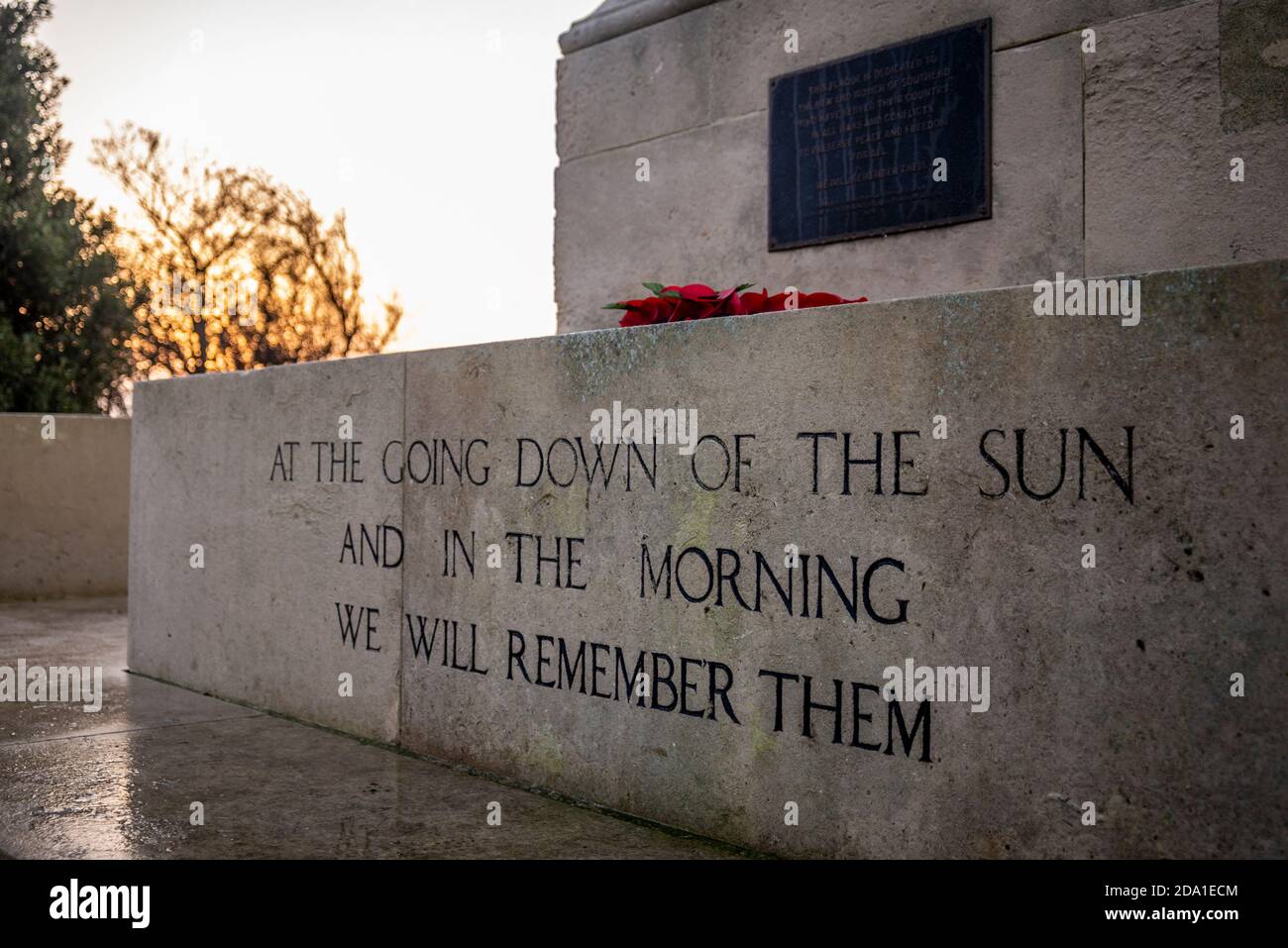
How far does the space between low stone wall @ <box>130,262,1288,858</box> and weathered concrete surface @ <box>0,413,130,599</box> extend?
19.0 ft

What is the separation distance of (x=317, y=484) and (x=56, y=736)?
4.67ft

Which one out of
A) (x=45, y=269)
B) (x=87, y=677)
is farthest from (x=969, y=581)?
(x=45, y=269)

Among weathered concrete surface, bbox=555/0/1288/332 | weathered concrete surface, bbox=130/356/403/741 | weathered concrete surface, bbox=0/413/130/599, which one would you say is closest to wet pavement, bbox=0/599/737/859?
weathered concrete surface, bbox=130/356/403/741

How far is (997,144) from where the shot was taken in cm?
480

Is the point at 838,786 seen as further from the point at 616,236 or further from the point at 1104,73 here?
the point at 616,236

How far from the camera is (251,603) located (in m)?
5.41
